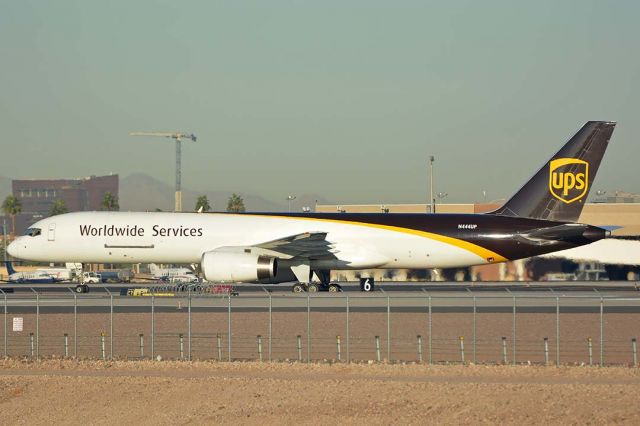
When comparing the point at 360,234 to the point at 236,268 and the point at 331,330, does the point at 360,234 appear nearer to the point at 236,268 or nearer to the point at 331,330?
the point at 236,268

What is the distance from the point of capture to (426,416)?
27.0 metres

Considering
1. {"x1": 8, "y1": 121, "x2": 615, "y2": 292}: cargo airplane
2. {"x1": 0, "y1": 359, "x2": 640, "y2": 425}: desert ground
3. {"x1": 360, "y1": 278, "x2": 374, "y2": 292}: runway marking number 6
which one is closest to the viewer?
{"x1": 0, "y1": 359, "x2": 640, "y2": 425}: desert ground

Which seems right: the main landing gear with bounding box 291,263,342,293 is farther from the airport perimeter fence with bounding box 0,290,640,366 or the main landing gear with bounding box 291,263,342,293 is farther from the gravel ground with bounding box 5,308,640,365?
the gravel ground with bounding box 5,308,640,365

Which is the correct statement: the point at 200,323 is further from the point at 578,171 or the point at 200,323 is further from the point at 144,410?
the point at 578,171

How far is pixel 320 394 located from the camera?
95.9ft

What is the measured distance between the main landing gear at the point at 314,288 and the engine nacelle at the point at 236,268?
120 inches

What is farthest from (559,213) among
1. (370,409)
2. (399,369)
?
(370,409)

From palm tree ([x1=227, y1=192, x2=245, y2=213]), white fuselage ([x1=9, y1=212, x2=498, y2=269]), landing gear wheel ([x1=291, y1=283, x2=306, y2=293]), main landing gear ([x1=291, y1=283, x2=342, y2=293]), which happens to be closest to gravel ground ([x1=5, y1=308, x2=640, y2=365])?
landing gear wheel ([x1=291, y1=283, x2=306, y2=293])

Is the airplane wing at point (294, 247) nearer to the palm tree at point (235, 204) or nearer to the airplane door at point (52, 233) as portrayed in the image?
the airplane door at point (52, 233)

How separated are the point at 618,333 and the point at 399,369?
13.9 meters

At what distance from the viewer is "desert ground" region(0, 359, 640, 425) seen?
2714cm

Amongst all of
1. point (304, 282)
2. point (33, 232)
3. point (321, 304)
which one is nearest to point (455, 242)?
point (304, 282)

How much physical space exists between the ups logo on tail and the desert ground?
33978 millimetres

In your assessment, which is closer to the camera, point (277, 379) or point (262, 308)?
point (277, 379)
